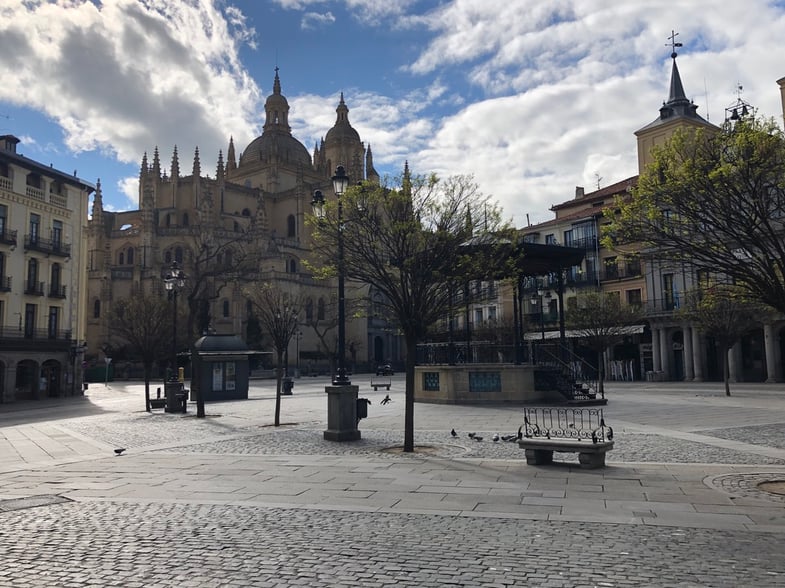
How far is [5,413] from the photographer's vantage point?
26.3 metres

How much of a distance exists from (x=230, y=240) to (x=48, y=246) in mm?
33574

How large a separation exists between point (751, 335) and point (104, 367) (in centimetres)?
5251

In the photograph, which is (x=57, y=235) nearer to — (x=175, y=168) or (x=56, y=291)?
(x=56, y=291)

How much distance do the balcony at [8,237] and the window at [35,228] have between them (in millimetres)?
1442

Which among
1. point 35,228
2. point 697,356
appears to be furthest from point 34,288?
point 697,356

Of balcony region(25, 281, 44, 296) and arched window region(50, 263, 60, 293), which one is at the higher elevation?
arched window region(50, 263, 60, 293)

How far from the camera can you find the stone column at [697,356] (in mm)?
41625

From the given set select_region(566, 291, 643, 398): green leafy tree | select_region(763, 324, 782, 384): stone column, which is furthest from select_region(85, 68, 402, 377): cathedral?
select_region(763, 324, 782, 384): stone column

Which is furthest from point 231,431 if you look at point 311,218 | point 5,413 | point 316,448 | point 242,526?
point 5,413

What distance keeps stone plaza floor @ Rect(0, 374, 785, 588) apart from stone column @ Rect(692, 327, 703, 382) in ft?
95.3

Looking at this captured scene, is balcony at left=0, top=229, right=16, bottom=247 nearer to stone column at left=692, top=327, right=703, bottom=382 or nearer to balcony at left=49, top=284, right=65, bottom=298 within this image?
balcony at left=49, top=284, right=65, bottom=298

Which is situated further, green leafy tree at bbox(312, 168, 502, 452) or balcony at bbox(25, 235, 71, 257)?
balcony at bbox(25, 235, 71, 257)

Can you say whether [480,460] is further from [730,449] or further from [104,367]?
[104,367]

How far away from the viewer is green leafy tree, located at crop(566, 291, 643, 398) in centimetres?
3334
